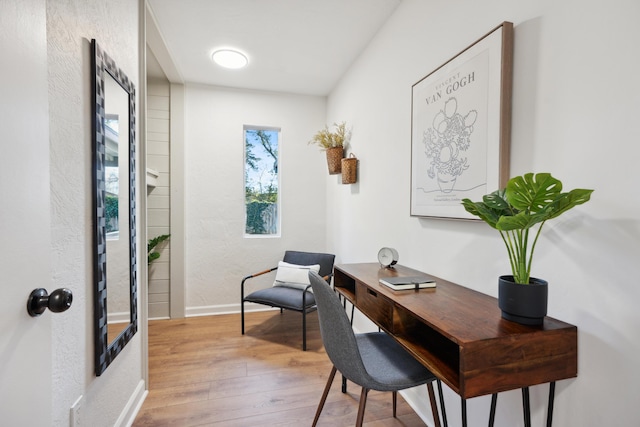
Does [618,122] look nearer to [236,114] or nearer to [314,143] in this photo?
[314,143]

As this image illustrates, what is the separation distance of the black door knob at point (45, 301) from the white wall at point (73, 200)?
31 centimetres

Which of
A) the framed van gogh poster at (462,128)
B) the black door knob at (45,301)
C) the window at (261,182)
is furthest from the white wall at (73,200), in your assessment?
the window at (261,182)

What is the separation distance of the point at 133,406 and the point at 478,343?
76.2 inches

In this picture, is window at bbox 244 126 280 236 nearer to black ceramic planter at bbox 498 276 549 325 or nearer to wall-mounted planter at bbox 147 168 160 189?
wall-mounted planter at bbox 147 168 160 189

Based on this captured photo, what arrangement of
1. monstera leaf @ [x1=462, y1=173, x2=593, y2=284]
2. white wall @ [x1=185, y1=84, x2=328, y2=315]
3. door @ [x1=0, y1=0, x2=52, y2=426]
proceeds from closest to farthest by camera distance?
door @ [x1=0, y1=0, x2=52, y2=426], monstera leaf @ [x1=462, y1=173, x2=593, y2=284], white wall @ [x1=185, y1=84, x2=328, y2=315]

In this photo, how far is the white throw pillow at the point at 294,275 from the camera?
9.67 feet

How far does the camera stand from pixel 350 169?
8.89ft

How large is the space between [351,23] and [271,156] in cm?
175

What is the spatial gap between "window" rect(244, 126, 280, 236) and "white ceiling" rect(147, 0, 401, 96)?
625 mm

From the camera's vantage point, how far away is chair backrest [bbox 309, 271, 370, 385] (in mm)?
1215

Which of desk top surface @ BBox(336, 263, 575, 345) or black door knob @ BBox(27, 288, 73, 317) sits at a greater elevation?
black door knob @ BBox(27, 288, 73, 317)

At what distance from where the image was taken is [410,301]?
4.07 feet

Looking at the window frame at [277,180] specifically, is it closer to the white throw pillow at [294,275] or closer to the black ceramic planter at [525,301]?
the white throw pillow at [294,275]

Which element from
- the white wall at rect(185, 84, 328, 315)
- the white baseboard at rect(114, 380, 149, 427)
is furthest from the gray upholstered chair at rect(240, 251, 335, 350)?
the white baseboard at rect(114, 380, 149, 427)
